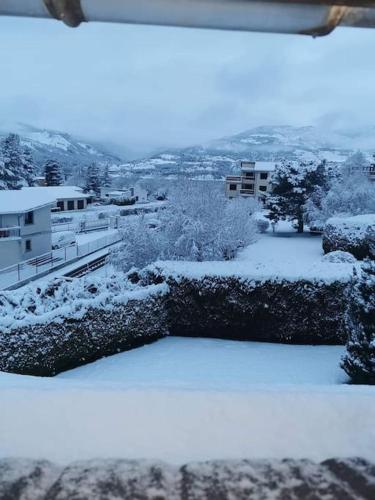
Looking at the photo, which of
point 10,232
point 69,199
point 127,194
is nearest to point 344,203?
point 10,232

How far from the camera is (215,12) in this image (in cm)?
115

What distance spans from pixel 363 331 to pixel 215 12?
241 inches

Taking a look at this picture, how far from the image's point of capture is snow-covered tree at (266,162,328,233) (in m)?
26.2

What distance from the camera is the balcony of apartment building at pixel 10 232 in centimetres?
2048

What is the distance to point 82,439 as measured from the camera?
1912mm

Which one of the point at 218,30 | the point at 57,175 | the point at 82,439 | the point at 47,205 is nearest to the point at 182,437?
the point at 82,439

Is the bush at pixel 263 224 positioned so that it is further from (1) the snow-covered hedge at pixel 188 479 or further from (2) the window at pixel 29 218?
(1) the snow-covered hedge at pixel 188 479

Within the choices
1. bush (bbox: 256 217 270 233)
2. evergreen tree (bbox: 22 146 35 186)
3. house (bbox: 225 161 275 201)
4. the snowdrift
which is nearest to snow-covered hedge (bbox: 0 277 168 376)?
the snowdrift

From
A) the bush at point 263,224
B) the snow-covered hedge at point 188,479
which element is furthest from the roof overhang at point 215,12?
the bush at point 263,224

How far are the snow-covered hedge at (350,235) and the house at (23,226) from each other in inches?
588

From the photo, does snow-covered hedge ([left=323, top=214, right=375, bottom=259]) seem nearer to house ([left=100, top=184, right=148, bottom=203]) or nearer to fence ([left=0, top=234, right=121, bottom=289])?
fence ([left=0, top=234, right=121, bottom=289])

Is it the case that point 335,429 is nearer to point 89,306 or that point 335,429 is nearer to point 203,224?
point 89,306

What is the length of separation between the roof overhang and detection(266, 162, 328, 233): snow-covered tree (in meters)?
25.7

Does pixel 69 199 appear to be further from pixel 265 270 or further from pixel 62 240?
pixel 265 270
